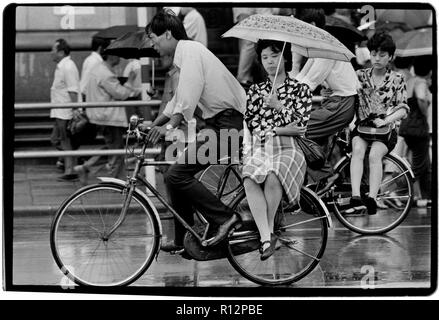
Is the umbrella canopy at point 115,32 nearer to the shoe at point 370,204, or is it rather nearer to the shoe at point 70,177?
the shoe at point 70,177

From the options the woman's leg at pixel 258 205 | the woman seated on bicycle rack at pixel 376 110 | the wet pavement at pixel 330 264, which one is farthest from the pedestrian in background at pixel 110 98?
the woman's leg at pixel 258 205

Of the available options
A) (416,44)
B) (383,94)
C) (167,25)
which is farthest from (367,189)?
(416,44)

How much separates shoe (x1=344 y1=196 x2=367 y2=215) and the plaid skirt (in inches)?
71.0

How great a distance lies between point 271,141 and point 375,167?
6.36 ft

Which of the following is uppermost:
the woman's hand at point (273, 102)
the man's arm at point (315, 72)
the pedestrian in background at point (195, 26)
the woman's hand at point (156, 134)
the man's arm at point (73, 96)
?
the pedestrian in background at point (195, 26)

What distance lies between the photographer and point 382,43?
8898 mm

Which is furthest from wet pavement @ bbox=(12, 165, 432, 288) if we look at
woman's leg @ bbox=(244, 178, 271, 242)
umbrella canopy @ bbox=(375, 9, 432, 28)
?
umbrella canopy @ bbox=(375, 9, 432, 28)

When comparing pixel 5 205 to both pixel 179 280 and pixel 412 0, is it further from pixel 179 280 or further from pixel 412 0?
pixel 412 0

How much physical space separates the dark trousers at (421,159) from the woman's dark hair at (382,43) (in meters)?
2.73

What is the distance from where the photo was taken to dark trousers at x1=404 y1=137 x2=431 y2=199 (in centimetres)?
1154

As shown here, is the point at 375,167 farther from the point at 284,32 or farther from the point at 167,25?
the point at 167,25

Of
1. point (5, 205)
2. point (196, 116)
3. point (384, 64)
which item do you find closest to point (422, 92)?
point (384, 64)

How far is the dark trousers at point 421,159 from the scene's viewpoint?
11.5 meters

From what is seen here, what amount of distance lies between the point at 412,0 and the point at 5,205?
10.3 feet
